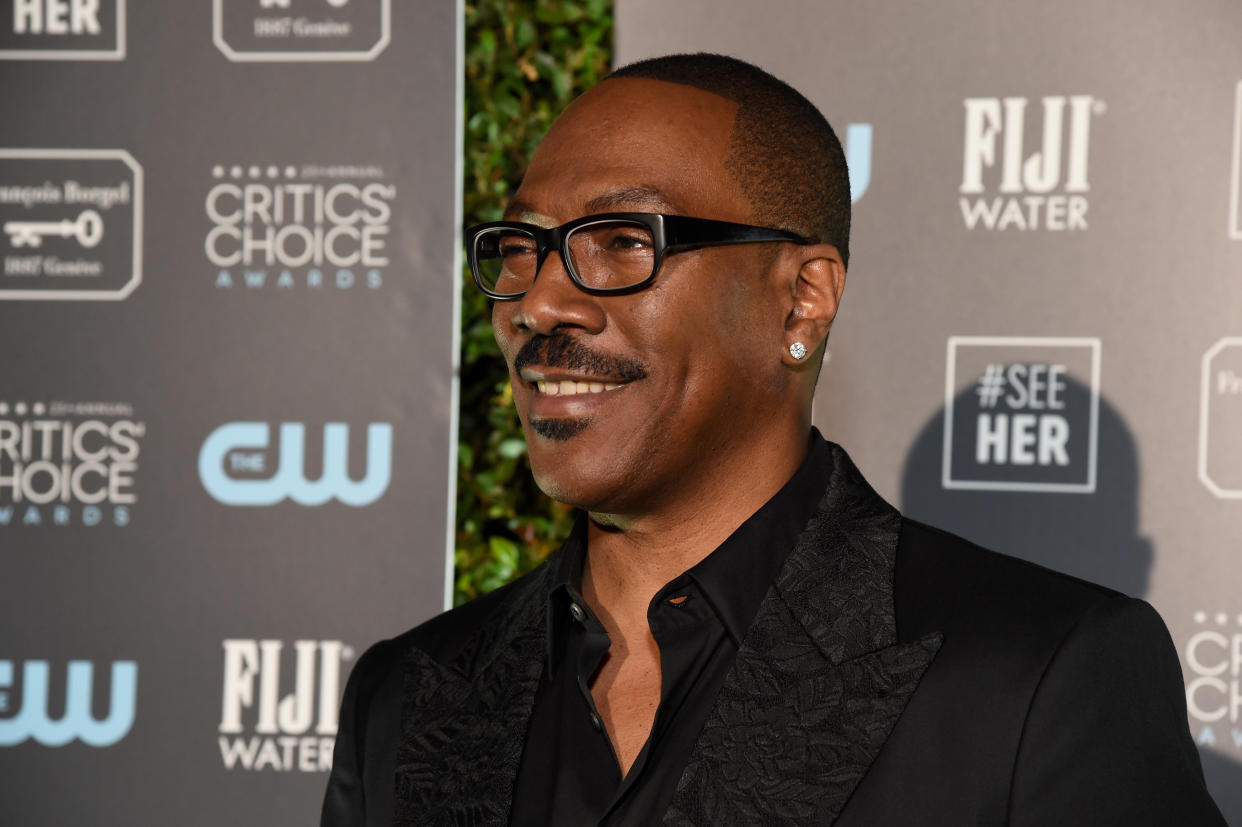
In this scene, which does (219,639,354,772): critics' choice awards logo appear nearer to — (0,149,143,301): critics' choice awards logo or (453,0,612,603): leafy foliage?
(453,0,612,603): leafy foliage

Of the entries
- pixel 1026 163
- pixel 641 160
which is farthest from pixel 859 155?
pixel 641 160

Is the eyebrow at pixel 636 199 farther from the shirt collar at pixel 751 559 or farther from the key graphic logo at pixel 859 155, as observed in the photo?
the key graphic logo at pixel 859 155

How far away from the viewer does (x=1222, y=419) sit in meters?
2.29

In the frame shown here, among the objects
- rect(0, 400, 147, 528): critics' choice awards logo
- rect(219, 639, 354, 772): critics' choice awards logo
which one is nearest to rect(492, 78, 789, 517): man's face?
rect(219, 639, 354, 772): critics' choice awards logo

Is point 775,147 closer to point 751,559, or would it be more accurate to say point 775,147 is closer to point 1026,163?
point 751,559

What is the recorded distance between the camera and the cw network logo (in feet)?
8.27

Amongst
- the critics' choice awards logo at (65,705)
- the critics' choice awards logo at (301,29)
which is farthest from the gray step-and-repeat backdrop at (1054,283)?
the critics' choice awards logo at (65,705)

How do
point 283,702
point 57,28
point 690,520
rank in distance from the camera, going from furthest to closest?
point 57,28 → point 283,702 → point 690,520

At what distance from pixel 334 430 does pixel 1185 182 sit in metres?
1.75

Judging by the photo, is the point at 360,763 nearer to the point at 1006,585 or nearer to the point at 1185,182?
the point at 1006,585

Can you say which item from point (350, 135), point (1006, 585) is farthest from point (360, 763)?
point (350, 135)

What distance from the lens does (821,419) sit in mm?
2436

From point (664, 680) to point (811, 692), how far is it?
0.15 m

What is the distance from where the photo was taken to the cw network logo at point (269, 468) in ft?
8.27
